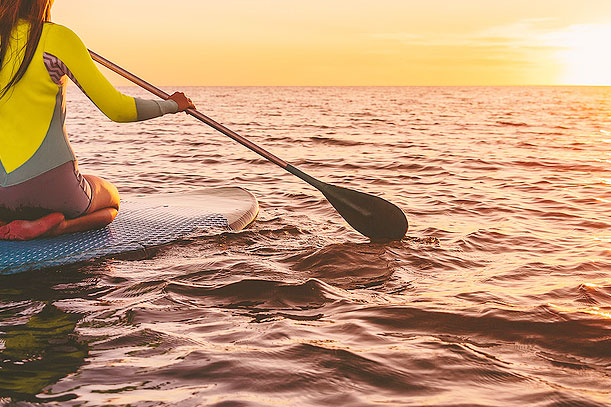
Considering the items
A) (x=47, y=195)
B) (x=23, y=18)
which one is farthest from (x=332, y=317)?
(x=23, y=18)

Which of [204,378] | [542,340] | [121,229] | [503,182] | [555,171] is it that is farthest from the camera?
[555,171]

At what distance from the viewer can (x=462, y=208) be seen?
247 inches

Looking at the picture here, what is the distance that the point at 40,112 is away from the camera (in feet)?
11.1

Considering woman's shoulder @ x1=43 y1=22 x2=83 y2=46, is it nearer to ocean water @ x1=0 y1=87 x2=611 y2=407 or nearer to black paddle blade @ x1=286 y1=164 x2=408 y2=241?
ocean water @ x1=0 y1=87 x2=611 y2=407

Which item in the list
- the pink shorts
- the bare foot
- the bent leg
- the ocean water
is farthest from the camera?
the bent leg

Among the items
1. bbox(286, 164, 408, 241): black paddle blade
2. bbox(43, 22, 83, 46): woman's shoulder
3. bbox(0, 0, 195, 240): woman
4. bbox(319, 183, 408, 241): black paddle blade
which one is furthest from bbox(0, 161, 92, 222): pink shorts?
bbox(319, 183, 408, 241): black paddle blade

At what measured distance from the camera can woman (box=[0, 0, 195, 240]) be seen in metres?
3.27

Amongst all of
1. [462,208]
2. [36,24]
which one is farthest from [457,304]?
[462,208]

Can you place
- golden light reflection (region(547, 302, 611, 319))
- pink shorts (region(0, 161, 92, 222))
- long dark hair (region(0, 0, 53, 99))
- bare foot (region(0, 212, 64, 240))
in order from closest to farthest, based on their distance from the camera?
golden light reflection (region(547, 302, 611, 319))
long dark hair (region(0, 0, 53, 99))
pink shorts (region(0, 161, 92, 222))
bare foot (region(0, 212, 64, 240))

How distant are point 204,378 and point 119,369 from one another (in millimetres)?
318

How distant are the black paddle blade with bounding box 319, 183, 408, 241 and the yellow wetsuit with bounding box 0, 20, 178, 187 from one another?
1.92m

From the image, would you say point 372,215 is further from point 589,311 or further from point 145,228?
point 589,311

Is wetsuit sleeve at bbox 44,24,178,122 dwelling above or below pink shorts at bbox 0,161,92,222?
above

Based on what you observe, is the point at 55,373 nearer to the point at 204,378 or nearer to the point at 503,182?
the point at 204,378
